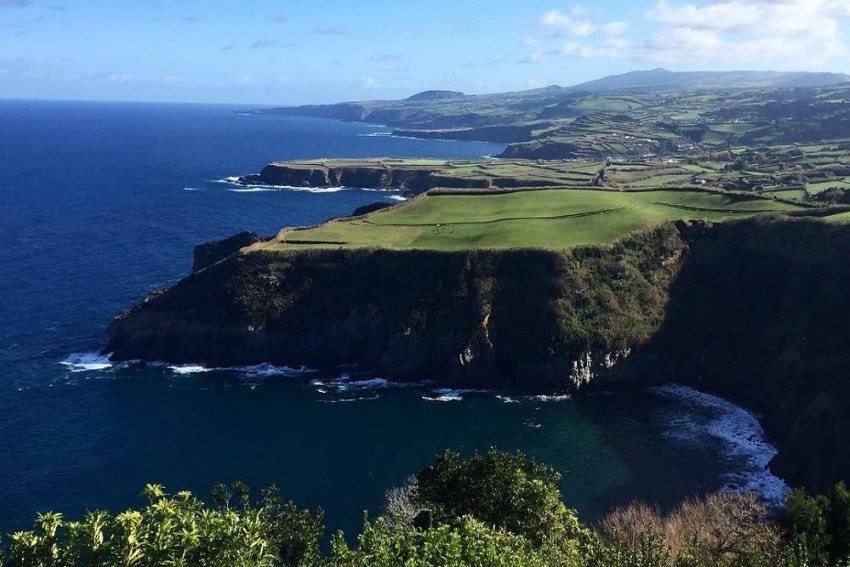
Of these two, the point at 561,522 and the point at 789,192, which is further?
the point at 789,192

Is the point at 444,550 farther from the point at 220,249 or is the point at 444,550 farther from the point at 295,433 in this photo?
the point at 220,249

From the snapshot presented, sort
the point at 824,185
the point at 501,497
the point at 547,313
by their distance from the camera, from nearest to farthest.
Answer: the point at 501,497, the point at 547,313, the point at 824,185

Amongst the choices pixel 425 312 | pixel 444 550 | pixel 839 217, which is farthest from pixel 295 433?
pixel 839 217

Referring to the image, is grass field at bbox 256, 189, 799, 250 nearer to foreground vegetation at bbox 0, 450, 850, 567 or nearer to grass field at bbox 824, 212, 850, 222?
grass field at bbox 824, 212, 850, 222

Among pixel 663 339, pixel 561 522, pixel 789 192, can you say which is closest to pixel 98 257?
pixel 663 339

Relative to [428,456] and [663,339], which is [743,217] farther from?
[428,456]

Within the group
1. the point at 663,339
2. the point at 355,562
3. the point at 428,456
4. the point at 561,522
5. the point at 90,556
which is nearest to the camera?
the point at 90,556
